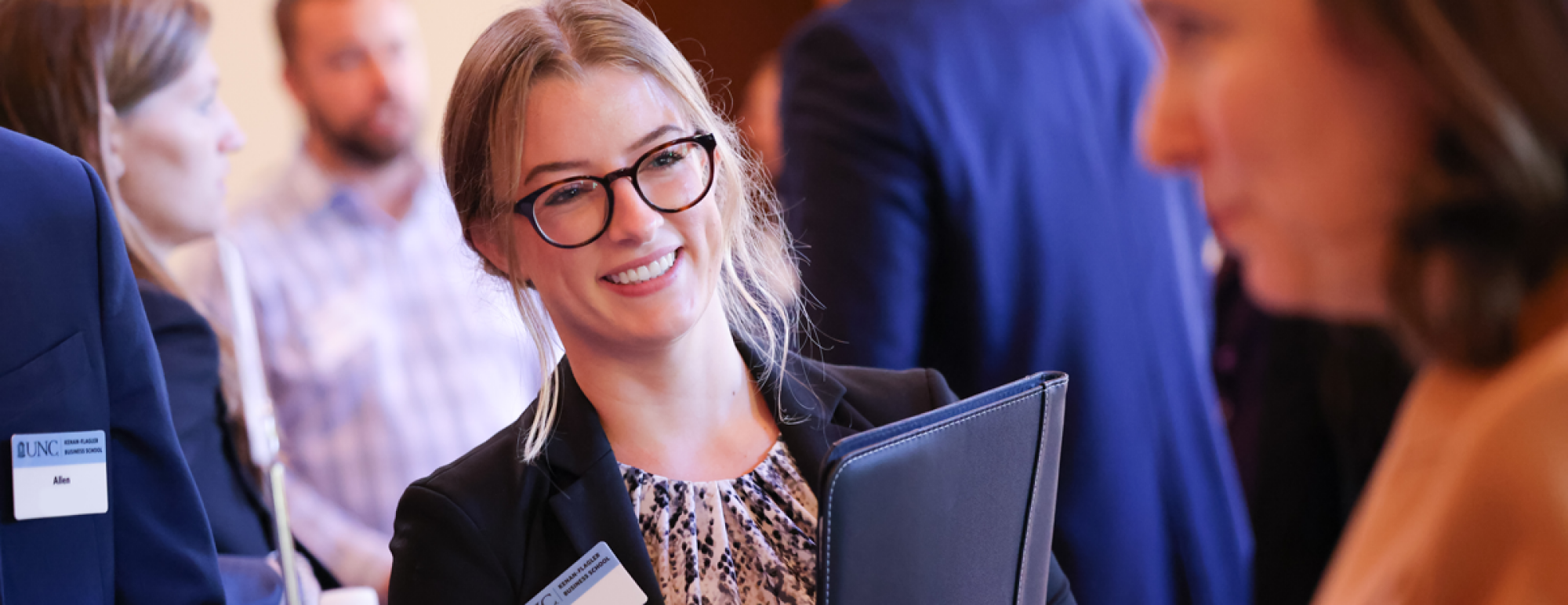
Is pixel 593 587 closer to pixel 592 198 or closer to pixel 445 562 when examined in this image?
pixel 445 562

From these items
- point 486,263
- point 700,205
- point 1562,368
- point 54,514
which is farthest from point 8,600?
point 1562,368

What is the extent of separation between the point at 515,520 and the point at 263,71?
1968 mm

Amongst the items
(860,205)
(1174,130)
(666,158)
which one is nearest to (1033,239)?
(860,205)

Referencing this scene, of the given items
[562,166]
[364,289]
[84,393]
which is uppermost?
[562,166]

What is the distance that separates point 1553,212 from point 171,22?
1791 millimetres

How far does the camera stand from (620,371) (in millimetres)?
1149

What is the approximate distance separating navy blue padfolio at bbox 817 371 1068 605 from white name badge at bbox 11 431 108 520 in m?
0.75

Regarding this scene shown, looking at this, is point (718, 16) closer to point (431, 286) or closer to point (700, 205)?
point (431, 286)

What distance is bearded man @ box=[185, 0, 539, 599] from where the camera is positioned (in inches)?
100

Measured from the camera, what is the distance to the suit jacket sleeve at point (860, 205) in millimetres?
1370

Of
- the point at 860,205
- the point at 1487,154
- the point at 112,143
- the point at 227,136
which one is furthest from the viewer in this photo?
the point at 227,136

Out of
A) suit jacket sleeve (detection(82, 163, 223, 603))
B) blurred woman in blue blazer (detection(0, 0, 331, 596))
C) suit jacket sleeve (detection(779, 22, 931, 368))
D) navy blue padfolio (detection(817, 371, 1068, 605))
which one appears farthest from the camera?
blurred woman in blue blazer (detection(0, 0, 331, 596))

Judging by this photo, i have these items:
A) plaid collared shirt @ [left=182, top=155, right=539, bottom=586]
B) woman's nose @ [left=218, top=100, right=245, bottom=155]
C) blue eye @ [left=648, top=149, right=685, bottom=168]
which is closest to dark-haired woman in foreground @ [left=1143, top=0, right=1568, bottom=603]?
blue eye @ [left=648, top=149, right=685, bottom=168]

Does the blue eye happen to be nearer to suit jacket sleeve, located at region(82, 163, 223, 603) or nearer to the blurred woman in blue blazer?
suit jacket sleeve, located at region(82, 163, 223, 603)
